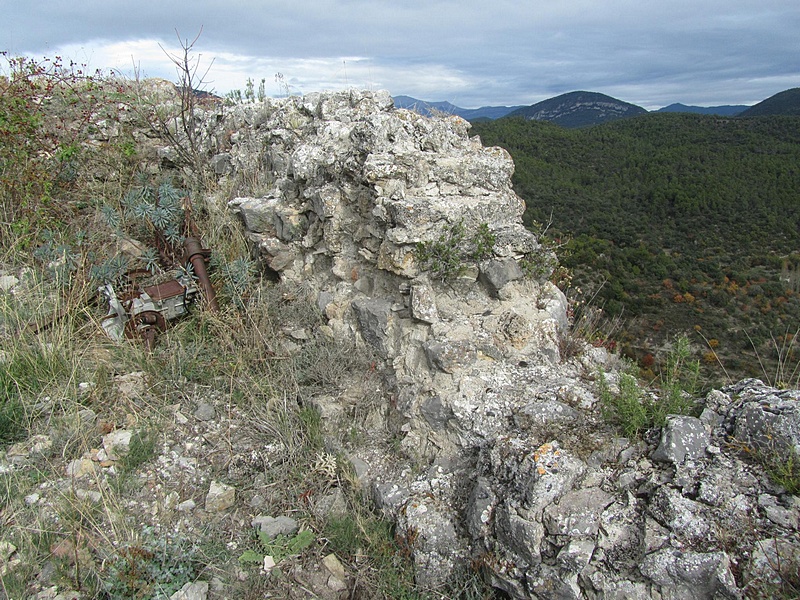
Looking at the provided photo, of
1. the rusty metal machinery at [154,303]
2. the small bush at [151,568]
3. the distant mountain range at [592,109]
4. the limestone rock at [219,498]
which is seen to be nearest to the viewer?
the small bush at [151,568]

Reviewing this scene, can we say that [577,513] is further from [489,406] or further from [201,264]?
[201,264]

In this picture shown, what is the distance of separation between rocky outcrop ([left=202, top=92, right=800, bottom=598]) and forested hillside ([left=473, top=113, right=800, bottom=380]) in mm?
1393

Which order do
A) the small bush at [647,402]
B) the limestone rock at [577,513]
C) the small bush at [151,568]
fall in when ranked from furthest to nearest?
the small bush at [647,402], the small bush at [151,568], the limestone rock at [577,513]

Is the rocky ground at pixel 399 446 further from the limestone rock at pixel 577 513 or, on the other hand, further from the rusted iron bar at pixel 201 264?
the rusted iron bar at pixel 201 264

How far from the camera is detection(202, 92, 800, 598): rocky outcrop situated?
1.96 metres

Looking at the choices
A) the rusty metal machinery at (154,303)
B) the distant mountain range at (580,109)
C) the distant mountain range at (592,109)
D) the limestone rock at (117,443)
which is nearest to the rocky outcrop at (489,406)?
the rusty metal machinery at (154,303)

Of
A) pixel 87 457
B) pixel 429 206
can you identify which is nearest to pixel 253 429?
pixel 87 457

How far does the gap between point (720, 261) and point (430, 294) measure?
64.5 feet

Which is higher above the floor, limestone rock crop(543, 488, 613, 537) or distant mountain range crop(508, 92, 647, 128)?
distant mountain range crop(508, 92, 647, 128)

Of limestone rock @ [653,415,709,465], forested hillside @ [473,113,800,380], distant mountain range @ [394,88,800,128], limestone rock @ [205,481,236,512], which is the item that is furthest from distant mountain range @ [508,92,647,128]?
limestone rock @ [205,481,236,512]

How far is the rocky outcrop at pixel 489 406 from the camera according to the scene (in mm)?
1960

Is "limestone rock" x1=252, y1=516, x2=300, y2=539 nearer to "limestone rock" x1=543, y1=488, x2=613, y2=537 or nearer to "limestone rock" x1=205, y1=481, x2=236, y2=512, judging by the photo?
"limestone rock" x1=205, y1=481, x2=236, y2=512

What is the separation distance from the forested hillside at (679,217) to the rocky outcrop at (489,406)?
139 centimetres

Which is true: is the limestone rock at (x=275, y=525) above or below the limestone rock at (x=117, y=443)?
below
